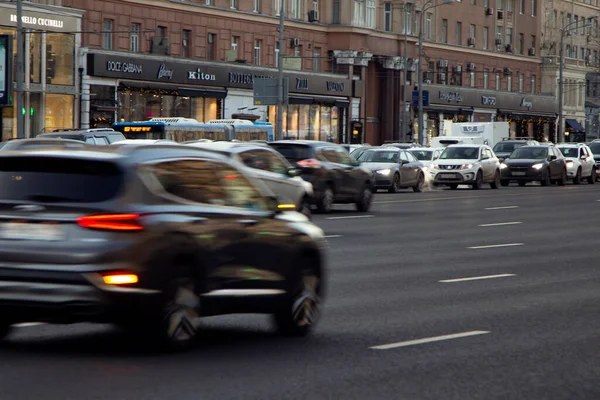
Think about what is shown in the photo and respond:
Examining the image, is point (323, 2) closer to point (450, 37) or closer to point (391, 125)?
point (391, 125)

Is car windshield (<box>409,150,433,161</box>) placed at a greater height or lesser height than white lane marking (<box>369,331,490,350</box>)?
greater

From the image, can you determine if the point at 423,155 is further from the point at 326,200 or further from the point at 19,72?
the point at 326,200

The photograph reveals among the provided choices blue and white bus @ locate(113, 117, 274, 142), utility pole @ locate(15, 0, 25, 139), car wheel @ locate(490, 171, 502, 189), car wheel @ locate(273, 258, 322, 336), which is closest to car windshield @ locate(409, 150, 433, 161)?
car wheel @ locate(490, 171, 502, 189)

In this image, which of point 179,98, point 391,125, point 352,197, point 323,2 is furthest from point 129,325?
point 391,125

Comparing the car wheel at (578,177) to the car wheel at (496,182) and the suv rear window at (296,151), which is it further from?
the suv rear window at (296,151)

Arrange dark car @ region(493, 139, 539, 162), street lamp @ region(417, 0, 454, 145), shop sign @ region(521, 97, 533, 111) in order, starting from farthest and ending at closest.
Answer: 1. shop sign @ region(521, 97, 533, 111)
2. street lamp @ region(417, 0, 454, 145)
3. dark car @ region(493, 139, 539, 162)

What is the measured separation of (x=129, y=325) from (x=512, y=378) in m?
2.54

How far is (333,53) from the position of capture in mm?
74125

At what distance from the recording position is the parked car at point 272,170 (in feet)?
81.8

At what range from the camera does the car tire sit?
3036cm

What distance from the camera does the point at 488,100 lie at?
91500 mm

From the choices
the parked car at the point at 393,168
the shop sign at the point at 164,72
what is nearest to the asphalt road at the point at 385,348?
the parked car at the point at 393,168

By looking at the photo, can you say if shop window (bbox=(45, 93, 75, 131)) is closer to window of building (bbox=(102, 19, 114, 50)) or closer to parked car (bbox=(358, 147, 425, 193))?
window of building (bbox=(102, 19, 114, 50))

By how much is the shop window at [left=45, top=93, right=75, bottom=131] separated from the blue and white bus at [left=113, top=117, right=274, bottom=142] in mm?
4836
